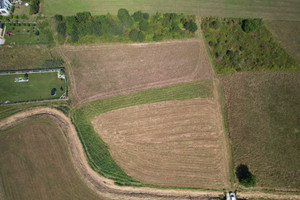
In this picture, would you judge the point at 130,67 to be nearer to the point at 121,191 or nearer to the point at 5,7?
the point at 121,191

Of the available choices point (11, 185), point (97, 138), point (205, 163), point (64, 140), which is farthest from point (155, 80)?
point (11, 185)

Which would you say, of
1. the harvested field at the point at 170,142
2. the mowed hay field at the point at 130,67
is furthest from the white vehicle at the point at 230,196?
the mowed hay field at the point at 130,67

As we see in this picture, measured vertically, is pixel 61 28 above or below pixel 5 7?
below

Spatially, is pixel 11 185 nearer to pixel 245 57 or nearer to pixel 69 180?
pixel 69 180

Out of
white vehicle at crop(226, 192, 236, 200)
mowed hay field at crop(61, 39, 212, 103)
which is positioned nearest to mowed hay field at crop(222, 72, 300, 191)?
white vehicle at crop(226, 192, 236, 200)

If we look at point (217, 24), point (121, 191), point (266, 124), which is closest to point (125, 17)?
point (217, 24)
